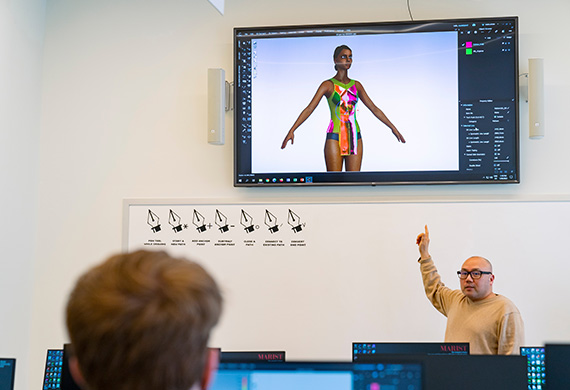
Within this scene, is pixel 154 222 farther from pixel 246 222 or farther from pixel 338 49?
pixel 338 49

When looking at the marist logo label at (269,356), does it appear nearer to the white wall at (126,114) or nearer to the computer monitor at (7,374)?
the computer monitor at (7,374)

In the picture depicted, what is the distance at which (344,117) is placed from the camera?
4.22m

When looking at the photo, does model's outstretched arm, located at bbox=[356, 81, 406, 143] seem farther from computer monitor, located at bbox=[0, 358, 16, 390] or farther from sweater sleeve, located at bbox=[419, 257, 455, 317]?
computer monitor, located at bbox=[0, 358, 16, 390]

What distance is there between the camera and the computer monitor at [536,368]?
2139mm

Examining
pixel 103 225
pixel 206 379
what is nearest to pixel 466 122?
pixel 103 225

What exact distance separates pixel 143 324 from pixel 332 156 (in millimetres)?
3445

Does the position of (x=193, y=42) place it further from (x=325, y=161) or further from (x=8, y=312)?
(x=8, y=312)

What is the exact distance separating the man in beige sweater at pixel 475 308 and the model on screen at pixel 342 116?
26.3 inches

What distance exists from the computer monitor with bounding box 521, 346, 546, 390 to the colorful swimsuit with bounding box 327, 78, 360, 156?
2.18m

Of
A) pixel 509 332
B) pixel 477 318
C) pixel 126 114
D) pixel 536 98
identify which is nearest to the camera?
pixel 509 332

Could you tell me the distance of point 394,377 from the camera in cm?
152

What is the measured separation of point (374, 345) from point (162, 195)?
7.86 ft

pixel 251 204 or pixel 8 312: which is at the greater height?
pixel 251 204

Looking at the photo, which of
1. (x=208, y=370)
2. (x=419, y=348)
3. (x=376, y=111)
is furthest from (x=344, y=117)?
(x=208, y=370)
